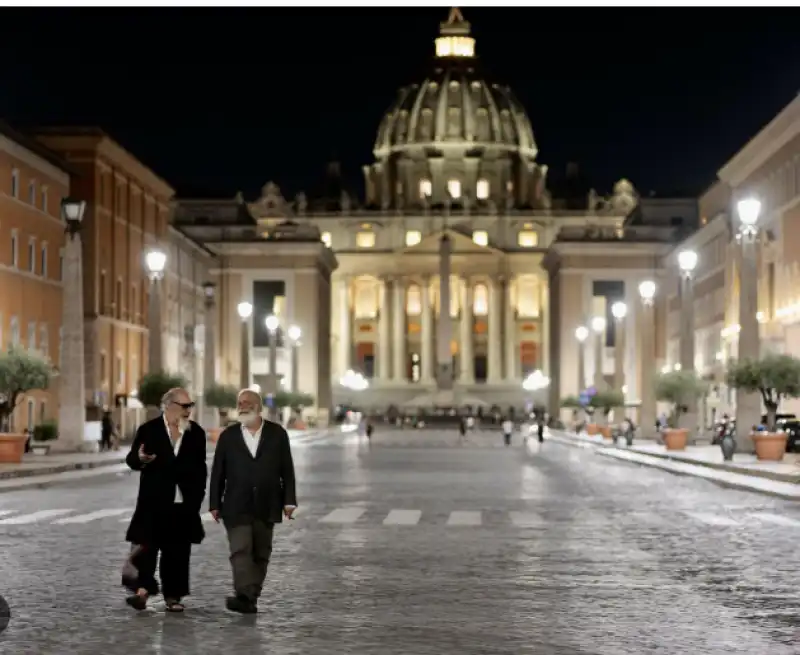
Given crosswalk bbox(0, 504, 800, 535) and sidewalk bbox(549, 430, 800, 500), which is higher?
sidewalk bbox(549, 430, 800, 500)

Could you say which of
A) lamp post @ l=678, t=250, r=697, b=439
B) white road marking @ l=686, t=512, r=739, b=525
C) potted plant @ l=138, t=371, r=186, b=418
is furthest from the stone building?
white road marking @ l=686, t=512, r=739, b=525

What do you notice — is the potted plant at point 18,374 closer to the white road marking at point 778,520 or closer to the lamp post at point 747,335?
the lamp post at point 747,335

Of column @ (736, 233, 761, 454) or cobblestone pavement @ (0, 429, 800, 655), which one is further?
column @ (736, 233, 761, 454)

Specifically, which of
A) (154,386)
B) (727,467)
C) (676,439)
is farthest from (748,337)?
(154,386)

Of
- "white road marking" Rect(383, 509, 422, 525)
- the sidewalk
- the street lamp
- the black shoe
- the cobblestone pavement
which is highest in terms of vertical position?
the street lamp

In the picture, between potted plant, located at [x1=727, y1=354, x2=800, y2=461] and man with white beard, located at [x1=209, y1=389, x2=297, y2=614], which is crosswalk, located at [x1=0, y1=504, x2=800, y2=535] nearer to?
man with white beard, located at [x1=209, y1=389, x2=297, y2=614]

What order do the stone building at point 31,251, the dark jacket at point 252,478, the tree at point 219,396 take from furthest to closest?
the tree at point 219,396, the stone building at point 31,251, the dark jacket at point 252,478

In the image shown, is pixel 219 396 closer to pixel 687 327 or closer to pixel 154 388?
pixel 154 388

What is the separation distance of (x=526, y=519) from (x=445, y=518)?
4.07 feet

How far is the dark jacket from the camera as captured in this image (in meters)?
14.6

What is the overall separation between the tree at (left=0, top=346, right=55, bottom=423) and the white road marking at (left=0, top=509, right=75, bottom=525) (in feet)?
83.5

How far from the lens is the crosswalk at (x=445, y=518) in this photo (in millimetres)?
26359

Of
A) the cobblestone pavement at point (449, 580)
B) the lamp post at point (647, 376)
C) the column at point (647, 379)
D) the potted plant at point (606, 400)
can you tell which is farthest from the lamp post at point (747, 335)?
the potted plant at point (606, 400)

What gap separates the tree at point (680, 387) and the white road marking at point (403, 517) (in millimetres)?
39015
